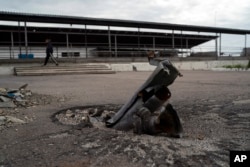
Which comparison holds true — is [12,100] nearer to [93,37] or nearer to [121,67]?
[121,67]

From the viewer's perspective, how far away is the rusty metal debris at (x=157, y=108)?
410 cm

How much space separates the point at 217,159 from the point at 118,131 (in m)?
1.60

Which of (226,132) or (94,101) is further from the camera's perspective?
(94,101)

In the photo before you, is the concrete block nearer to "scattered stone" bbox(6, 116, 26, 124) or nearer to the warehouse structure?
the warehouse structure

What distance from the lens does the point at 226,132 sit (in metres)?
4.46

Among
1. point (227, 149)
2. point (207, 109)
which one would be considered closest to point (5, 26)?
point (207, 109)

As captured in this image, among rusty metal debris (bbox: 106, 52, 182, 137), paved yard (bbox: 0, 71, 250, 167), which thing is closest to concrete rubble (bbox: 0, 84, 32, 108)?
paved yard (bbox: 0, 71, 250, 167)

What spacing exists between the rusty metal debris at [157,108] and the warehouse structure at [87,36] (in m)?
19.0

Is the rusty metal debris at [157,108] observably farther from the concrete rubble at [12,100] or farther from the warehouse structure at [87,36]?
the warehouse structure at [87,36]

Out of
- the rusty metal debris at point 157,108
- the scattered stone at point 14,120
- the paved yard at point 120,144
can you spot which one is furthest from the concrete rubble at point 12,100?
the rusty metal debris at point 157,108

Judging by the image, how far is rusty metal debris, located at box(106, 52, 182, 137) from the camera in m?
4.10

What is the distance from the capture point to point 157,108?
168 inches

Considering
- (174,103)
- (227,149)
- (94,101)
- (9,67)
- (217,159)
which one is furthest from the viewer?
(9,67)

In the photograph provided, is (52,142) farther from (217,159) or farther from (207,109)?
(207,109)
